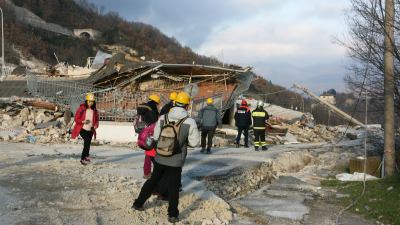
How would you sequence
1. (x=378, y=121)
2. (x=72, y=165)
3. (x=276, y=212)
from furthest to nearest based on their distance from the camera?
(x=378, y=121)
(x=72, y=165)
(x=276, y=212)

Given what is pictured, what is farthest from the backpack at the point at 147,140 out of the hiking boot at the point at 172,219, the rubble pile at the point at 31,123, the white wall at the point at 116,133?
the white wall at the point at 116,133

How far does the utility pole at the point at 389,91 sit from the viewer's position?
1077 centimetres

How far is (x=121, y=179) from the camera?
9039mm

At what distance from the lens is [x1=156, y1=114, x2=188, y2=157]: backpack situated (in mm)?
6312

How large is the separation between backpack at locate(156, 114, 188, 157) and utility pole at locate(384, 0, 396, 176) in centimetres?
629

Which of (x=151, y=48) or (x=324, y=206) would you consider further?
(x=151, y=48)

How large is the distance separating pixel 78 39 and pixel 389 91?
4241 inches

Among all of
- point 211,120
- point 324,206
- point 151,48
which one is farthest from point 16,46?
point 324,206

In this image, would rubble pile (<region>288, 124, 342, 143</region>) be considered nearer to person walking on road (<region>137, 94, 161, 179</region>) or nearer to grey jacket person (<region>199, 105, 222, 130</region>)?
grey jacket person (<region>199, 105, 222, 130</region>)

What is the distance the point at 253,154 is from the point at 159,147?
28.1 ft

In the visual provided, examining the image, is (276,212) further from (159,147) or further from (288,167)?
(288,167)

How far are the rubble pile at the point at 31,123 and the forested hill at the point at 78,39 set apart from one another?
54618 mm

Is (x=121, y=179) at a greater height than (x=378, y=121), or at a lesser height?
lesser

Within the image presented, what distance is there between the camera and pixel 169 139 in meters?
6.31
